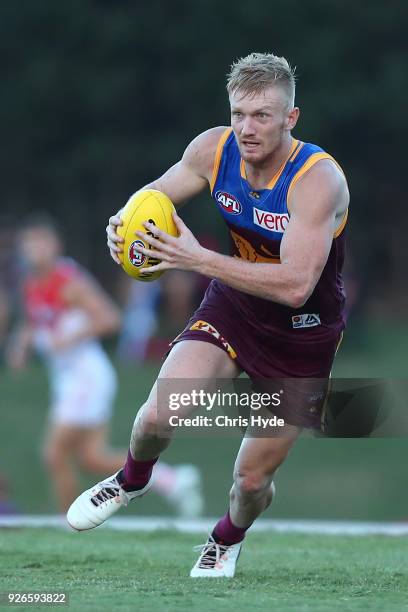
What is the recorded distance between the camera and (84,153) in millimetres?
24359

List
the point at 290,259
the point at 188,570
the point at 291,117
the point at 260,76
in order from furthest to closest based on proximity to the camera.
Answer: the point at 188,570
the point at 291,117
the point at 260,76
the point at 290,259

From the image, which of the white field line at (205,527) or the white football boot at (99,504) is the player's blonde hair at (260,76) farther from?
the white field line at (205,527)

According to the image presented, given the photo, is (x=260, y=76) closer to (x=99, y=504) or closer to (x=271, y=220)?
(x=271, y=220)

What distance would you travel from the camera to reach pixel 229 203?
6.30 metres

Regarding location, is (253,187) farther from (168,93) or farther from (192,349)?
(168,93)

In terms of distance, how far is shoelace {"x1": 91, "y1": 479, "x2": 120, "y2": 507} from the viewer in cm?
641

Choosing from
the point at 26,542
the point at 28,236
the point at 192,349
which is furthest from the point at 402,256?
the point at 192,349

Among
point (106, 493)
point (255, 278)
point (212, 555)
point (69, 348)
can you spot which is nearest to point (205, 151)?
point (255, 278)

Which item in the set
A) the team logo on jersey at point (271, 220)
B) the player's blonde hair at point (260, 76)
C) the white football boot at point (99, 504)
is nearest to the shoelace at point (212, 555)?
the white football boot at point (99, 504)

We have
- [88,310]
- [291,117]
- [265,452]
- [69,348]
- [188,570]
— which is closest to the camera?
[291,117]

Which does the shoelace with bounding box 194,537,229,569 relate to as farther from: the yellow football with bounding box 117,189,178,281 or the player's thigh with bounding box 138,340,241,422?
the yellow football with bounding box 117,189,178,281

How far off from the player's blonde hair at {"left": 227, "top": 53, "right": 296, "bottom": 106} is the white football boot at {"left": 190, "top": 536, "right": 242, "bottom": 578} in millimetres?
2246

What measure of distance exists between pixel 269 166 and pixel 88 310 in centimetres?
500

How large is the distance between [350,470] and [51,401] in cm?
475
